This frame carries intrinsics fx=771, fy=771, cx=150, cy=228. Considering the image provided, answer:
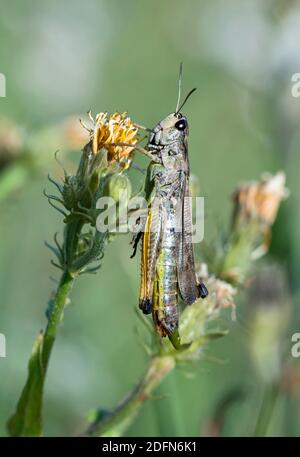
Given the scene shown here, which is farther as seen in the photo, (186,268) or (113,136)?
(186,268)

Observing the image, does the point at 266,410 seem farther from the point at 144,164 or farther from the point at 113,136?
the point at 144,164

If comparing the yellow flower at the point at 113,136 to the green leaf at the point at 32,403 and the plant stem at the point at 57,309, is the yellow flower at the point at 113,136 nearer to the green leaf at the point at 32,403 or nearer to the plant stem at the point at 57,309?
the plant stem at the point at 57,309
